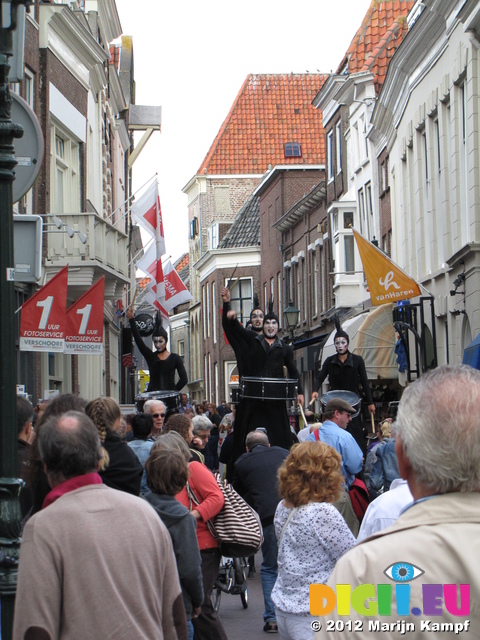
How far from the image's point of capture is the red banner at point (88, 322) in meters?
15.3

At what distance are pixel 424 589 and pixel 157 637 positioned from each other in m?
1.83

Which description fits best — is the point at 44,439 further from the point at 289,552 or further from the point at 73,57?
the point at 73,57

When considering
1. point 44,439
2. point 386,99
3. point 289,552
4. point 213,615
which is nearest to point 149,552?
point 44,439

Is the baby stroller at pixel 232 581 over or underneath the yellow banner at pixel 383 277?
underneath

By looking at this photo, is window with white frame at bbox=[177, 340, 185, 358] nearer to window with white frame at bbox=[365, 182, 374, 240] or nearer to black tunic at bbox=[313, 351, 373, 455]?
window with white frame at bbox=[365, 182, 374, 240]

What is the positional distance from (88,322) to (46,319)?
2.04 meters

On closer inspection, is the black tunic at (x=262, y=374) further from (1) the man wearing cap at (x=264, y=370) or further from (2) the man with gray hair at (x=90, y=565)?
(2) the man with gray hair at (x=90, y=565)

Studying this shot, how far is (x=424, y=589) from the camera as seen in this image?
2.43 metres

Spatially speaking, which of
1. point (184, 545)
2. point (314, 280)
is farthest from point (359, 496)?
point (314, 280)

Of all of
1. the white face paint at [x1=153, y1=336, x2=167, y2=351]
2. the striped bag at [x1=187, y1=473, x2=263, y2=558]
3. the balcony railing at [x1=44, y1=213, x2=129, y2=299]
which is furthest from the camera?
the balcony railing at [x1=44, y1=213, x2=129, y2=299]

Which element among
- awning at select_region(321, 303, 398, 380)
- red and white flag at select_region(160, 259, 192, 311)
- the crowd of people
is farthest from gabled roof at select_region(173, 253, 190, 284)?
the crowd of people

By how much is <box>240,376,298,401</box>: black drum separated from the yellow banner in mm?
10477

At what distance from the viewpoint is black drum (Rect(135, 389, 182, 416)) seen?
41.9 feet

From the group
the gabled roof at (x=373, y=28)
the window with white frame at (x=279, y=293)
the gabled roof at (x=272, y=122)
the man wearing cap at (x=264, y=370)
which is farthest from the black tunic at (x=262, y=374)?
the gabled roof at (x=272, y=122)
